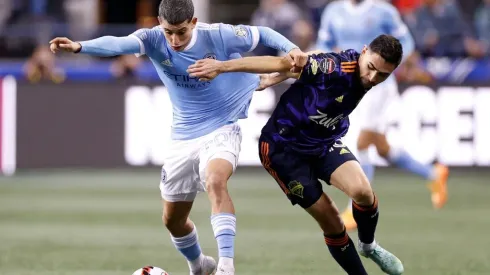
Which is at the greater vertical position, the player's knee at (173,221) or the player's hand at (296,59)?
the player's hand at (296,59)

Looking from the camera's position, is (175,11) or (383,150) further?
(383,150)

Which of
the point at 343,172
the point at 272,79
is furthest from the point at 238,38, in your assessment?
the point at 343,172

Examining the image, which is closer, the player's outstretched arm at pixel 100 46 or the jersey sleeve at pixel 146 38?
the player's outstretched arm at pixel 100 46

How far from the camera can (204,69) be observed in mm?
7305

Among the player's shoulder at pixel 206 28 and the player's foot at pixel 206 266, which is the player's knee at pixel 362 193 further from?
the player's shoulder at pixel 206 28

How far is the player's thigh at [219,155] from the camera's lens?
26.0ft

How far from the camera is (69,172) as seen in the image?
18156 millimetres

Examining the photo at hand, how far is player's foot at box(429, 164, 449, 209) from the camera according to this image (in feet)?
44.1

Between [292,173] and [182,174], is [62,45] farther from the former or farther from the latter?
[292,173]

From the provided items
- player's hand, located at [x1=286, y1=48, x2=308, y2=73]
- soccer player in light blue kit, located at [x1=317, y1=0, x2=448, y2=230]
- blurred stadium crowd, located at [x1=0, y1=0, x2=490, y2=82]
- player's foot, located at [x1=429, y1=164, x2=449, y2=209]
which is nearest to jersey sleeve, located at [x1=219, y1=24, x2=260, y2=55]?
player's hand, located at [x1=286, y1=48, x2=308, y2=73]

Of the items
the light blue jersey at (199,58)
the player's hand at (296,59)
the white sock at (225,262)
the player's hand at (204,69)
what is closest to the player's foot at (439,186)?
the light blue jersey at (199,58)

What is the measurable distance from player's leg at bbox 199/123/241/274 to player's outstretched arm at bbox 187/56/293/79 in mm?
789

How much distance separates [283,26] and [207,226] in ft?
26.6

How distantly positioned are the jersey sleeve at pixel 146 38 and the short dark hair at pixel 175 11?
0.27 metres
